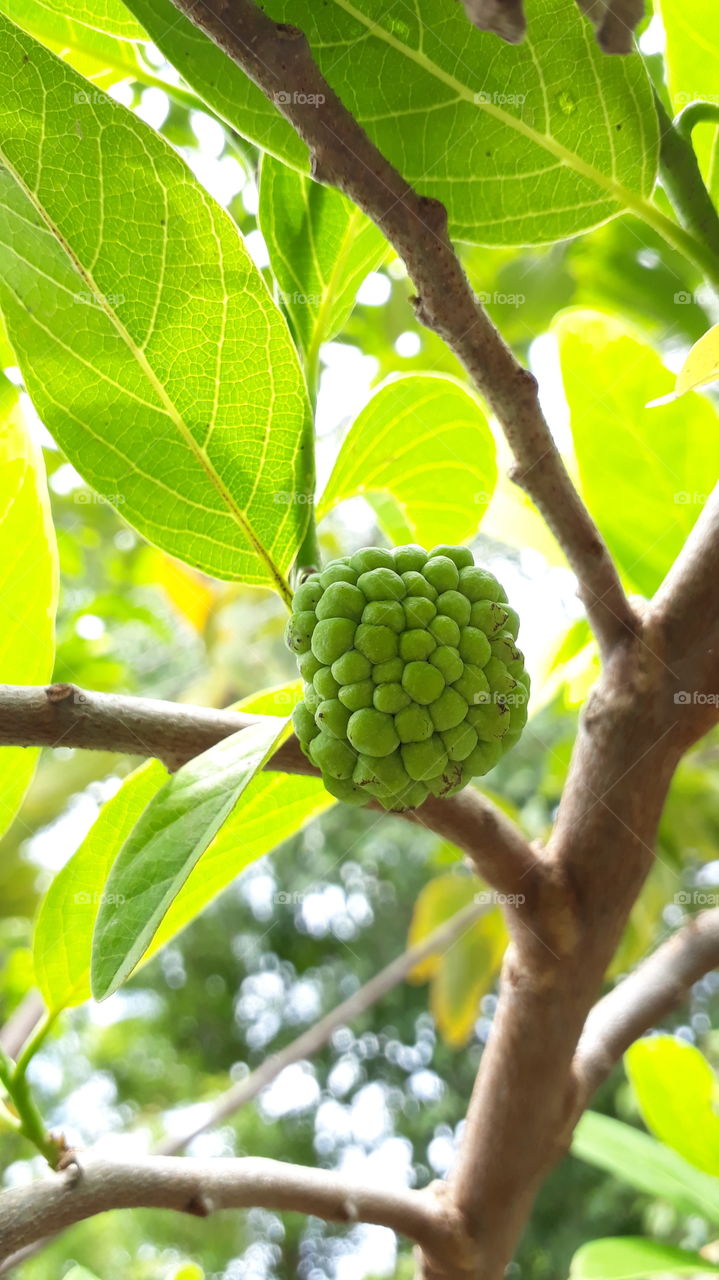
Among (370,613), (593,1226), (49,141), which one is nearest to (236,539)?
(370,613)

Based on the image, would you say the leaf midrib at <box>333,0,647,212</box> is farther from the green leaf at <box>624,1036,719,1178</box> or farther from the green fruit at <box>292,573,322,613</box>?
the green leaf at <box>624,1036,719,1178</box>

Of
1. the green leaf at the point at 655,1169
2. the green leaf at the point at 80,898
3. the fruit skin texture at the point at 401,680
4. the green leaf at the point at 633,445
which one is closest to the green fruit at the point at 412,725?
the fruit skin texture at the point at 401,680

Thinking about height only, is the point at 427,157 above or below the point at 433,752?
above

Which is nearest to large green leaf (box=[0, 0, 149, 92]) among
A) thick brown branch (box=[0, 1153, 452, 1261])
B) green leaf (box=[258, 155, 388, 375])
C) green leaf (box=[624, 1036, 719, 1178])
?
green leaf (box=[258, 155, 388, 375])

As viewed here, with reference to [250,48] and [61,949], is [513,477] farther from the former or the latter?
[61,949]

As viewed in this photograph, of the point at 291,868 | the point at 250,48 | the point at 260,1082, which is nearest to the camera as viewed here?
the point at 250,48

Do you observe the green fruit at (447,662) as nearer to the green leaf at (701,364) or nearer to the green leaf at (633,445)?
the green leaf at (701,364)

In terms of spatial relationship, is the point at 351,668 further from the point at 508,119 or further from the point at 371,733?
the point at 508,119
